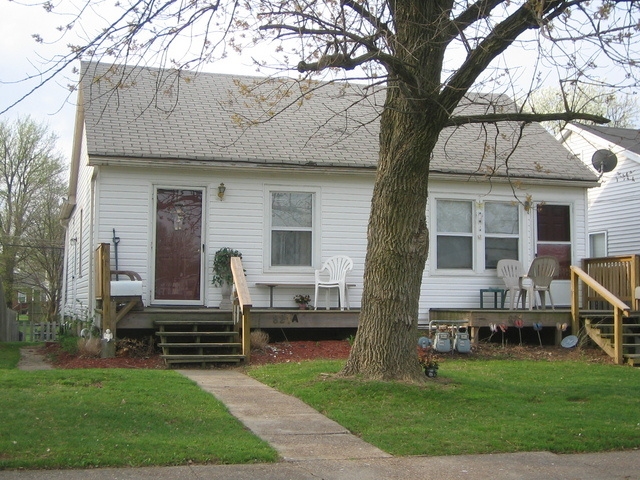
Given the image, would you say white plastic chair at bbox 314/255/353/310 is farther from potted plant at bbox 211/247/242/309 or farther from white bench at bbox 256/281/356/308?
potted plant at bbox 211/247/242/309

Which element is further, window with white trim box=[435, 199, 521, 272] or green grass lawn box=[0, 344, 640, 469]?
window with white trim box=[435, 199, 521, 272]

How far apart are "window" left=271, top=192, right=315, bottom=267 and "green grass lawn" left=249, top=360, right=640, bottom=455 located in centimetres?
394

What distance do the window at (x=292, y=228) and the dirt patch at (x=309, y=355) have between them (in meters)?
1.77

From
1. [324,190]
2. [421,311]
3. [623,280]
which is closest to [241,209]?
[324,190]

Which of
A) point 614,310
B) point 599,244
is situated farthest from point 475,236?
point 599,244

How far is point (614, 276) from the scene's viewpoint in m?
15.4

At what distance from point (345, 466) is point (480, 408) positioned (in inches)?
101

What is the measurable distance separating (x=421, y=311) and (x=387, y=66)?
290 inches

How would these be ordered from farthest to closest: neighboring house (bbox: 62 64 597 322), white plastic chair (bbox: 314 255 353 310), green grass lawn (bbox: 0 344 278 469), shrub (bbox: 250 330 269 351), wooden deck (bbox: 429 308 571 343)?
white plastic chair (bbox: 314 255 353 310), neighboring house (bbox: 62 64 597 322), wooden deck (bbox: 429 308 571 343), shrub (bbox: 250 330 269 351), green grass lawn (bbox: 0 344 278 469)

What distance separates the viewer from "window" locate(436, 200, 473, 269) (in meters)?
15.8

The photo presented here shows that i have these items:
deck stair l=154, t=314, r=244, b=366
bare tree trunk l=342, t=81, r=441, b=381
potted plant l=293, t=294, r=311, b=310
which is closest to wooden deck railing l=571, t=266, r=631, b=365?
potted plant l=293, t=294, r=311, b=310

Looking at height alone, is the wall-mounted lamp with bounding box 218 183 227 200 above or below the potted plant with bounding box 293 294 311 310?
above

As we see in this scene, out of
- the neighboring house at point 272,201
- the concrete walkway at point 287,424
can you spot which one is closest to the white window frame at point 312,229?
the neighboring house at point 272,201

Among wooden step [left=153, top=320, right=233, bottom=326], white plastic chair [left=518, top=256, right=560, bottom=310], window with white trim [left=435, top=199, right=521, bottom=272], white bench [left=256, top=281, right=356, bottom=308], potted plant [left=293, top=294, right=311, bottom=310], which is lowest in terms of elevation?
wooden step [left=153, top=320, right=233, bottom=326]
